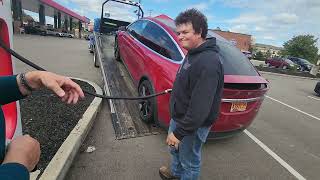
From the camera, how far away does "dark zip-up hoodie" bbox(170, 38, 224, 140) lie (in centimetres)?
262

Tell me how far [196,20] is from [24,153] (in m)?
2.02

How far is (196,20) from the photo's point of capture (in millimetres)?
2773

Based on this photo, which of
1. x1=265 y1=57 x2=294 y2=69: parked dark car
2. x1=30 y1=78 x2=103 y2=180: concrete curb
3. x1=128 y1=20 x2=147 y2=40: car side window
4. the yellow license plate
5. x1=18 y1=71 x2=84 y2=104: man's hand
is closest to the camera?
x1=18 y1=71 x2=84 y2=104: man's hand

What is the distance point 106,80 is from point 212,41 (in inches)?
→ 167

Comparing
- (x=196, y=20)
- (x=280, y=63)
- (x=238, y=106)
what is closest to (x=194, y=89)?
(x=196, y=20)

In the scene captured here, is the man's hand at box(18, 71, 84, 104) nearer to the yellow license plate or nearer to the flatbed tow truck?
the yellow license plate

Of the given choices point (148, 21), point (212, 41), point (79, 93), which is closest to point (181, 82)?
point (212, 41)

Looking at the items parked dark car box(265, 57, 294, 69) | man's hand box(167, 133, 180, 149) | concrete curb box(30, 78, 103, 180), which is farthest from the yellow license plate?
parked dark car box(265, 57, 294, 69)

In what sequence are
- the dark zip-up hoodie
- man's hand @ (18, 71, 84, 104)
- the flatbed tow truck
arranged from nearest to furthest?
man's hand @ (18, 71, 84, 104), the dark zip-up hoodie, the flatbed tow truck

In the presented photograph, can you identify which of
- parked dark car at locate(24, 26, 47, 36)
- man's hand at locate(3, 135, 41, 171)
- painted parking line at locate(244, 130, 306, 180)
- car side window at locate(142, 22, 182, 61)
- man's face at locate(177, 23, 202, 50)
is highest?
man's face at locate(177, 23, 202, 50)

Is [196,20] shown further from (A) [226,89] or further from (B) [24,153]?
(B) [24,153]

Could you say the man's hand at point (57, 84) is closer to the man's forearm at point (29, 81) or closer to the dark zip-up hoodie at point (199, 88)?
the man's forearm at point (29, 81)

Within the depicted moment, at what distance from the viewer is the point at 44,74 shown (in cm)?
140

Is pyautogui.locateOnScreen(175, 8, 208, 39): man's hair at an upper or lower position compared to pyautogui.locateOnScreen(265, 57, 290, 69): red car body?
upper
